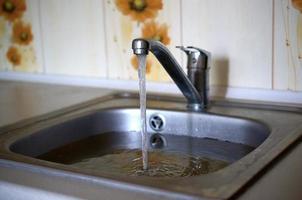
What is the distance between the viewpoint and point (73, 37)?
4.03 ft

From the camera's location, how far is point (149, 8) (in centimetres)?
109

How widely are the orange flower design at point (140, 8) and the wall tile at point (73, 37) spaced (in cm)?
7

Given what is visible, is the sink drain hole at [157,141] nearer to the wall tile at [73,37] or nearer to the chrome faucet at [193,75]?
the chrome faucet at [193,75]

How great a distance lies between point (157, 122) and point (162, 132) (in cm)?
3

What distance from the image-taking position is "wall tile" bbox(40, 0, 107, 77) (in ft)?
3.87

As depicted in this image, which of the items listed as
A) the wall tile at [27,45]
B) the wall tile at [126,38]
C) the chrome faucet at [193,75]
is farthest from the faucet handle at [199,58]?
the wall tile at [27,45]

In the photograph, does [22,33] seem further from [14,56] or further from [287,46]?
[287,46]

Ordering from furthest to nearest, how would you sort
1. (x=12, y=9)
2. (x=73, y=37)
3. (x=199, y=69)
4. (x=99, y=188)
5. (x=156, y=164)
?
(x=12, y=9) → (x=73, y=37) → (x=199, y=69) → (x=156, y=164) → (x=99, y=188)

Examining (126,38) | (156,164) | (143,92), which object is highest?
(126,38)

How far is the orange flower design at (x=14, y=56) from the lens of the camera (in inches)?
53.2

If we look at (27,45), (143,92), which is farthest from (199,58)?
(27,45)

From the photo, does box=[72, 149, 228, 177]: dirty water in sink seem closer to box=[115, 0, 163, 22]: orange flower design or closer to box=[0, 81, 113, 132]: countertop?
A: box=[0, 81, 113, 132]: countertop

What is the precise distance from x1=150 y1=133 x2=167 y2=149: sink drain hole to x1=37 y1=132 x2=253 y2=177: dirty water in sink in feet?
0.04

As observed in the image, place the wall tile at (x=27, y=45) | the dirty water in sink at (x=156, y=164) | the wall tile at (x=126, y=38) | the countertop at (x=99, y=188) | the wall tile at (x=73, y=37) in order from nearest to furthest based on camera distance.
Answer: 1. the countertop at (x=99, y=188)
2. the dirty water in sink at (x=156, y=164)
3. the wall tile at (x=126, y=38)
4. the wall tile at (x=73, y=37)
5. the wall tile at (x=27, y=45)
